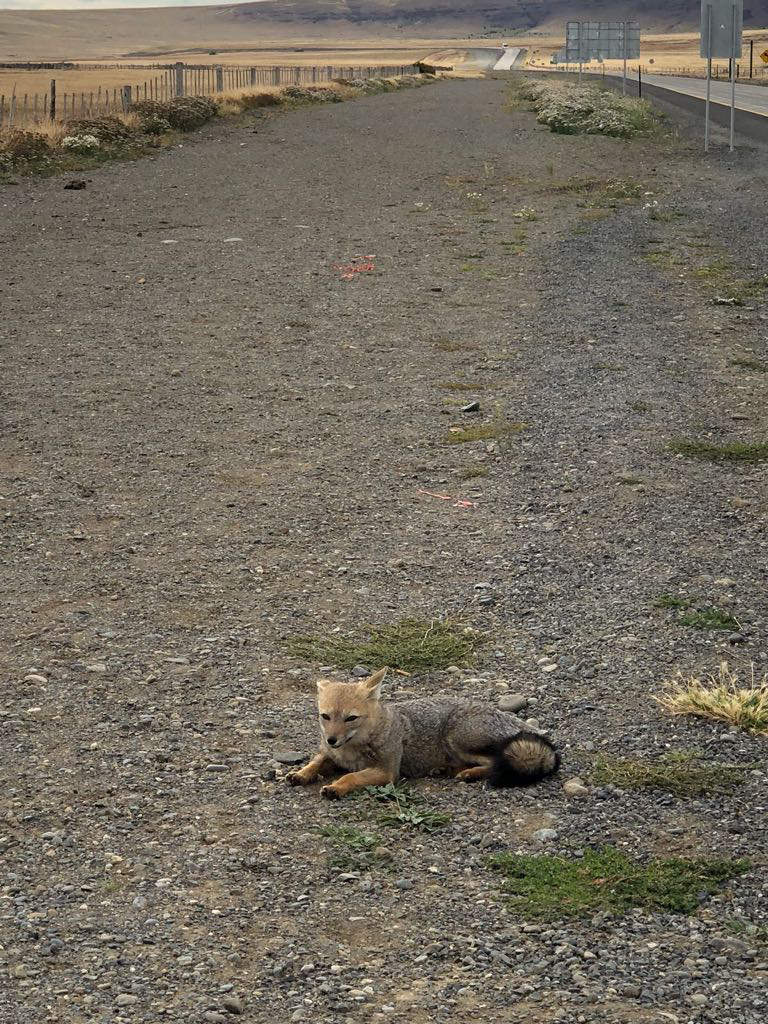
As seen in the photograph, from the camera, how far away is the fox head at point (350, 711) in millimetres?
4871

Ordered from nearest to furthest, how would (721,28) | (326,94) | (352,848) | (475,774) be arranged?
(352,848), (475,774), (721,28), (326,94)

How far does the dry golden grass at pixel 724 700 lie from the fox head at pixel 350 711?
1.22m

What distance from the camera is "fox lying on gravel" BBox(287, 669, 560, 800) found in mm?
4906

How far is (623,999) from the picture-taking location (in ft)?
12.0

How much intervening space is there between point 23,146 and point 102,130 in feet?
13.5

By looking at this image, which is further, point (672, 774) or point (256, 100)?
point (256, 100)

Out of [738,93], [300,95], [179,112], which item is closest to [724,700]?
[179,112]

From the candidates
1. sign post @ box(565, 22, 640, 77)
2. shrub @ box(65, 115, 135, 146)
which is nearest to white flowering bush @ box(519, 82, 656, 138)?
shrub @ box(65, 115, 135, 146)

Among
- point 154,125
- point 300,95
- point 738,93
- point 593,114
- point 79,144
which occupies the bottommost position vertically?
point 79,144

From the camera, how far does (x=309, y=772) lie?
495 cm

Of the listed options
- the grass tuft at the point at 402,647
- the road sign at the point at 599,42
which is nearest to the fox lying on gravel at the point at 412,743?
the grass tuft at the point at 402,647

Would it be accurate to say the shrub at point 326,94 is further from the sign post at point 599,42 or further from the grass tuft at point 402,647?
the grass tuft at point 402,647

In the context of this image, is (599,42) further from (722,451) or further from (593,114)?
(722,451)

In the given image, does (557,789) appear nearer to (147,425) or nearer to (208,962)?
(208,962)
